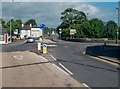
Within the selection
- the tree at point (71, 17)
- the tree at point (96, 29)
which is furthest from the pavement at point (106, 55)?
the tree at point (71, 17)

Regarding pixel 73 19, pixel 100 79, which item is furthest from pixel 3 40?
pixel 100 79

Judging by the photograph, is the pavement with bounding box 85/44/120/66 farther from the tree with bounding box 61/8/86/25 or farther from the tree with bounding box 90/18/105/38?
the tree with bounding box 61/8/86/25

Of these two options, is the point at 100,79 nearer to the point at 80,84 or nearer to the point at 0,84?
the point at 80,84

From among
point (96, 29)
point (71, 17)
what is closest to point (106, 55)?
point (96, 29)

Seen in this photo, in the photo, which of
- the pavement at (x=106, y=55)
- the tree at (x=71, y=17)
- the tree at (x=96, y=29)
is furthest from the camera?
the tree at (x=71, y=17)

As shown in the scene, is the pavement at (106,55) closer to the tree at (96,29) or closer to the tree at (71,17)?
the tree at (96,29)

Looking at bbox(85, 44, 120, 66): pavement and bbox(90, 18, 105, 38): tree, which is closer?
bbox(85, 44, 120, 66): pavement

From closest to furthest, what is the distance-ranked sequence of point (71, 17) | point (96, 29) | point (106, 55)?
point (106, 55), point (96, 29), point (71, 17)

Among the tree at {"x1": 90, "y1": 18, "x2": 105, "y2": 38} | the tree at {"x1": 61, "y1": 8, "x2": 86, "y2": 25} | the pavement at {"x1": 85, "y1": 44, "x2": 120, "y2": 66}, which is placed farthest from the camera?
the tree at {"x1": 61, "y1": 8, "x2": 86, "y2": 25}

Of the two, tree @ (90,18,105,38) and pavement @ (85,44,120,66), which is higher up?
tree @ (90,18,105,38)

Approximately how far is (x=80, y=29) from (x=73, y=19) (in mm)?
33490

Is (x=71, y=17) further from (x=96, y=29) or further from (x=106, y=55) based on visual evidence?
(x=106, y=55)

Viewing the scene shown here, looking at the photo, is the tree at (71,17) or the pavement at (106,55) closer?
the pavement at (106,55)

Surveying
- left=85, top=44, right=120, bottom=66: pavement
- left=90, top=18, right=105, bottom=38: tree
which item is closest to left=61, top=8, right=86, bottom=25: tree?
left=90, top=18, right=105, bottom=38: tree
